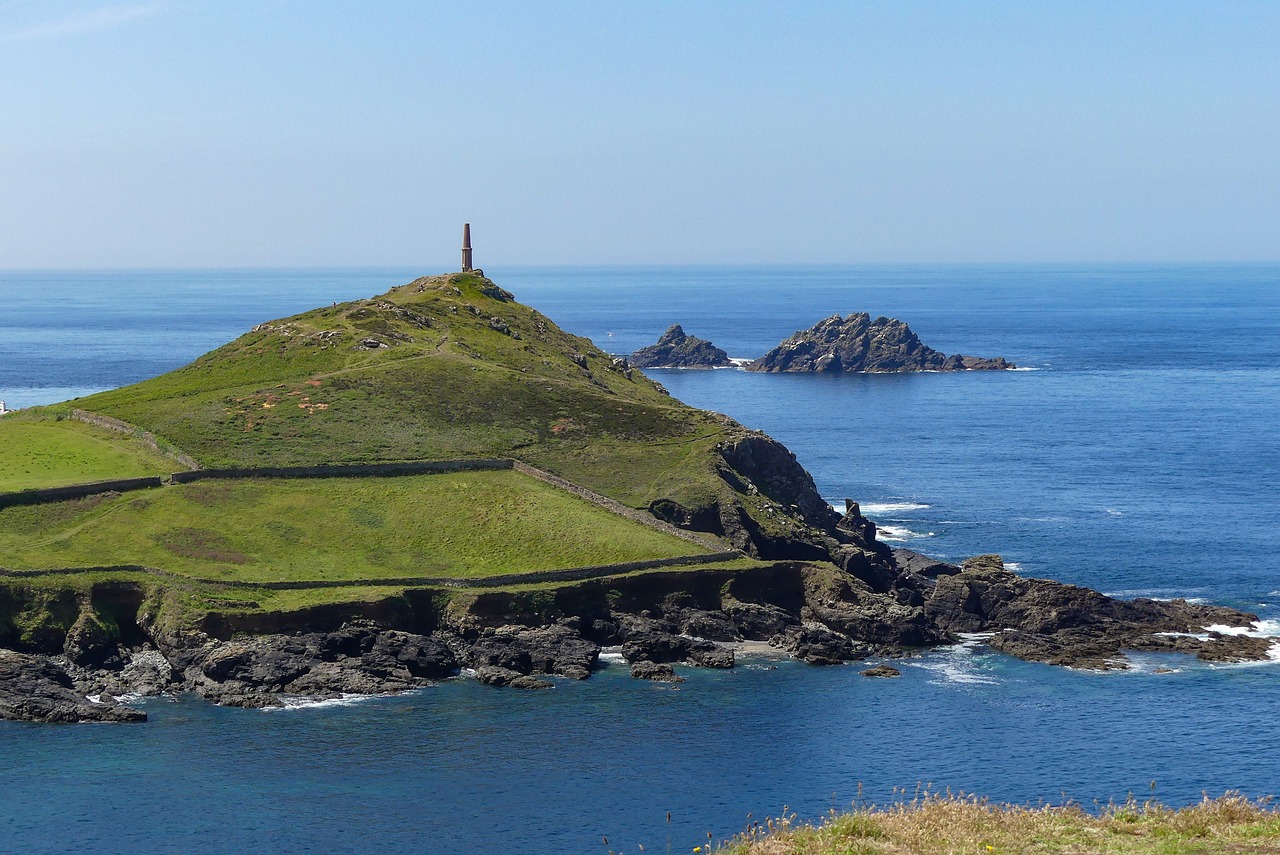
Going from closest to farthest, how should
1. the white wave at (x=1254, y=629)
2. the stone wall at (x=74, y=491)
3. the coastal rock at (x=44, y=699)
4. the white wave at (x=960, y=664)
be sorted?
the coastal rock at (x=44, y=699) < the white wave at (x=960, y=664) < the white wave at (x=1254, y=629) < the stone wall at (x=74, y=491)

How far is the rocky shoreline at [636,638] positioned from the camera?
81.7 meters

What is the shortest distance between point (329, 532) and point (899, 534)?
4889 cm

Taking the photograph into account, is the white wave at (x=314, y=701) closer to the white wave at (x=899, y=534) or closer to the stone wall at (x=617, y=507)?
the stone wall at (x=617, y=507)

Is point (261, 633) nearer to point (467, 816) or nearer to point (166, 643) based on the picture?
point (166, 643)

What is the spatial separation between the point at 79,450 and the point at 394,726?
158 ft

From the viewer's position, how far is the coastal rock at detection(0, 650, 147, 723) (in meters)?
76.2

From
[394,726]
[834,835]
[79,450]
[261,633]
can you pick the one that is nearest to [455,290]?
[79,450]

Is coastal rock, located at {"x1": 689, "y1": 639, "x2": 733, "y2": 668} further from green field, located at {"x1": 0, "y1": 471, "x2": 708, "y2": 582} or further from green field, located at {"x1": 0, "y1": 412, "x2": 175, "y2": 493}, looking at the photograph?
green field, located at {"x1": 0, "y1": 412, "x2": 175, "y2": 493}

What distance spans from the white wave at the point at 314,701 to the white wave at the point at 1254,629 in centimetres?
5249

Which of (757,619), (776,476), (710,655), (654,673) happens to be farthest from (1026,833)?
(776,476)

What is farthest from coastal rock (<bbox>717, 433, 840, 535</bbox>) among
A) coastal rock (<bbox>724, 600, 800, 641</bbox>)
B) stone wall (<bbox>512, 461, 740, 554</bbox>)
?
coastal rock (<bbox>724, 600, 800, 641</bbox>)

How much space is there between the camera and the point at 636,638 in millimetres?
90250

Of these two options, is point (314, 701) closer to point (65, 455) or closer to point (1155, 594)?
point (65, 455)

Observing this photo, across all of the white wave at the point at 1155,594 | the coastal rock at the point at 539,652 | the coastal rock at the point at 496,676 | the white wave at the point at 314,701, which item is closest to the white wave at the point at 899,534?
the white wave at the point at 1155,594
